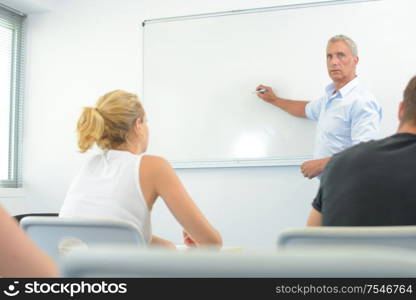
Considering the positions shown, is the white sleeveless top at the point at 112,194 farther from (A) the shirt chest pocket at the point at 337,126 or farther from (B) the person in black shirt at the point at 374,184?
(A) the shirt chest pocket at the point at 337,126

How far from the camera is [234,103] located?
379cm

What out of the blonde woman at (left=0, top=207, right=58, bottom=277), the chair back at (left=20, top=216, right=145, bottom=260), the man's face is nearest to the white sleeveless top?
the chair back at (left=20, top=216, right=145, bottom=260)

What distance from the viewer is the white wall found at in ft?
12.1

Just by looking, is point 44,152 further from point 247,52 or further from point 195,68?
point 247,52

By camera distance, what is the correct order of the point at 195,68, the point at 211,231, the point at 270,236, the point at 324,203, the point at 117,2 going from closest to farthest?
the point at 324,203 < the point at 211,231 < the point at 270,236 < the point at 195,68 < the point at 117,2

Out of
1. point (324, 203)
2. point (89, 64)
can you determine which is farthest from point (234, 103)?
point (324, 203)

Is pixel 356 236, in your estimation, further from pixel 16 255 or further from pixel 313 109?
pixel 313 109

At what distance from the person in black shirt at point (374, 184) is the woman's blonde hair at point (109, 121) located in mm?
812

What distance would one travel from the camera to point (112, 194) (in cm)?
168

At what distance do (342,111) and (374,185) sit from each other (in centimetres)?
195

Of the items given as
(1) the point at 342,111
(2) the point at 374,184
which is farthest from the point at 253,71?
(2) the point at 374,184

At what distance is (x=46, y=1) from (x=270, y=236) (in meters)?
2.66

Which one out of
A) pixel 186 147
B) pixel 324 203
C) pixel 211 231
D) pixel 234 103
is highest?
pixel 234 103

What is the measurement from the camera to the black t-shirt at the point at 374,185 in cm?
129
